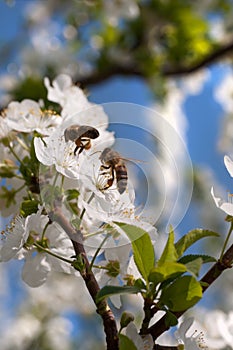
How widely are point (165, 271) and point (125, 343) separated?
0.08 meters

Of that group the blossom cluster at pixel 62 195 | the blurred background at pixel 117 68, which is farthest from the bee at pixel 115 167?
the blurred background at pixel 117 68

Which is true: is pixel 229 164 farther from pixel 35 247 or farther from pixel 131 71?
pixel 131 71

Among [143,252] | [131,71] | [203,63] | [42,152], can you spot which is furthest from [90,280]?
[131,71]

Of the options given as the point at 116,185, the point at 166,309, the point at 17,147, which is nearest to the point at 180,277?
the point at 166,309

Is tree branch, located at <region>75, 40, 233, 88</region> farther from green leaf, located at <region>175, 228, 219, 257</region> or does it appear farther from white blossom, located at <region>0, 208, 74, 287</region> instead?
green leaf, located at <region>175, 228, 219, 257</region>

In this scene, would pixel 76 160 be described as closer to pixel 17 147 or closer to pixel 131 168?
pixel 131 168

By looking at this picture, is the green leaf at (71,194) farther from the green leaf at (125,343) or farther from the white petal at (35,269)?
the green leaf at (125,343)

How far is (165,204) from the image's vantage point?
2.19ft

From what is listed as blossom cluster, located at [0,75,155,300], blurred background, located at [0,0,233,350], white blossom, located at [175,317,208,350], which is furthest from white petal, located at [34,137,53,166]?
blurred background, located at [0,0,233,350]

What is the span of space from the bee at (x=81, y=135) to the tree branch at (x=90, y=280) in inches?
3.2

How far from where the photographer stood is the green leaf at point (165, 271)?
55 cm

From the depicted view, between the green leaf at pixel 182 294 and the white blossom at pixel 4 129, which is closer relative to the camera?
the green leaf at pixel 182 294

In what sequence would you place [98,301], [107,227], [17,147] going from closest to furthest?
[98,301] < [107,227] < [17,147]

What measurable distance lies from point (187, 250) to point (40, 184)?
219 millimetres
